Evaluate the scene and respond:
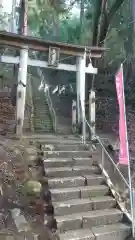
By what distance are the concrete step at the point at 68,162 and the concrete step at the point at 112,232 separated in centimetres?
211

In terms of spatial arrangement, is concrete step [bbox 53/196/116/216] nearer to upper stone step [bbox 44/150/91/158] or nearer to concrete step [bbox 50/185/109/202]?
concrete step [bbox 50/185/109/202]

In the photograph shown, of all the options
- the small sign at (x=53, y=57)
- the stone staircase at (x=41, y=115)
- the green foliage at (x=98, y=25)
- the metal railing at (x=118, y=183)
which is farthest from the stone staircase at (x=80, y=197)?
the green foliage at (x=98, y=25)

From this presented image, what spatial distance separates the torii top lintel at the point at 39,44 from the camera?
1002 centimetres

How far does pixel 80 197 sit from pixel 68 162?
1.23 meters

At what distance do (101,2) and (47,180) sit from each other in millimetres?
10458

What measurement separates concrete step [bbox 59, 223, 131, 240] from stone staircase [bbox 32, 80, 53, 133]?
278 inches

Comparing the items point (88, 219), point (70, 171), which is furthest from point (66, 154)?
point (88, 219)

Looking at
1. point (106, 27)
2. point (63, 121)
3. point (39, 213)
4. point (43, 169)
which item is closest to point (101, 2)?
point (106, 27)

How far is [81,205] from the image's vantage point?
6445mm

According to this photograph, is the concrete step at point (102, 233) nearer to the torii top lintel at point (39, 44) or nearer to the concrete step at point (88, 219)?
the concrete step at point (88, 219)

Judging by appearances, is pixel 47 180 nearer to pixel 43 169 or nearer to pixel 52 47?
pixel 43 169

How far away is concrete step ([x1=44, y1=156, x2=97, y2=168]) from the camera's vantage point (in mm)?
7473

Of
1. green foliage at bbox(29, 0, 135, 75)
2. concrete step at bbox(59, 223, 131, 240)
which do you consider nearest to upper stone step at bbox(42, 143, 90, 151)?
concrete step at bbox(59, 223, 131, 240)

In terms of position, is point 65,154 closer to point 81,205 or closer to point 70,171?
point 70,171
